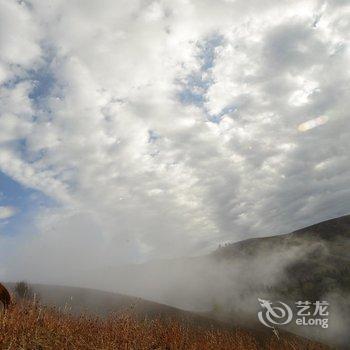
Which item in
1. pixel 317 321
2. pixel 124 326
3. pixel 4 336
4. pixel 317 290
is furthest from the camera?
pixel 317 321

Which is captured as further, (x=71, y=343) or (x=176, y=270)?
(x=176, y=270)

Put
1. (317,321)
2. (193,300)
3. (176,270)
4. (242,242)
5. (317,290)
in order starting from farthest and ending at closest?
(176,270), (242,242), (193,300), (317,321), (317,290)

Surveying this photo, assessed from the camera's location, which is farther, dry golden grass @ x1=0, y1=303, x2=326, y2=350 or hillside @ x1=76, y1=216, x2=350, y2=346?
hillside @ x1=76, y1=216, x2=350, y2=346

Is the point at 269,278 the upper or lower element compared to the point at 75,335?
upper

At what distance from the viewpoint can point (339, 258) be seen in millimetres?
72688

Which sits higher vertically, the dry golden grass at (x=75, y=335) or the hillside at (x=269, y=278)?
the hillside at (x=269, y=278)

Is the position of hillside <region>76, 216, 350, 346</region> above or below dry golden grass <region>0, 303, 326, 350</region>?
above

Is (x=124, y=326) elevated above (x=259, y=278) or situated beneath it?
situated beneath

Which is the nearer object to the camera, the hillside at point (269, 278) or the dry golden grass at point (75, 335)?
the dry golden grass at point (75, 335)

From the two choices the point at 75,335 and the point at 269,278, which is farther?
the point at 269,278

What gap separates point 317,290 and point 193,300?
→ 2678 centimetres

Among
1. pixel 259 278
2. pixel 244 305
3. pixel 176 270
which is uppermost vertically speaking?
pixel 176 270

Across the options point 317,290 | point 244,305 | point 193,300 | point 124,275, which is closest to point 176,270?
point 124,275

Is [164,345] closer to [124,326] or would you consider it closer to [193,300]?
[124,326]
